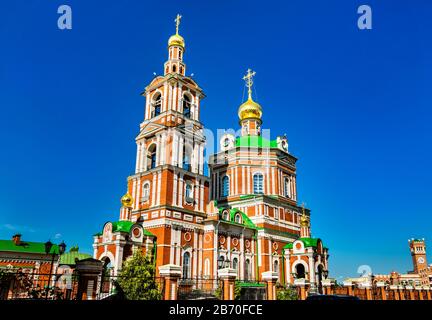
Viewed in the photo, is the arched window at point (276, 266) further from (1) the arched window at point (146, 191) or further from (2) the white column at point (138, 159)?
(2) the white column at point (138, 159)

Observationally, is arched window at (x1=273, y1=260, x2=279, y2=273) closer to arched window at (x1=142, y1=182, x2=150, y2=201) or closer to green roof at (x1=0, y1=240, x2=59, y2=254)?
arched window at (x1=142, y1=182, x2=150, y2=201)

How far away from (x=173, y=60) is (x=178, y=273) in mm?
22195

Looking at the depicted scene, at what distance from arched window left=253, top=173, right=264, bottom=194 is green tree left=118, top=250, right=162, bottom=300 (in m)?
15.7

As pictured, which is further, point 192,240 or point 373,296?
point 192,240

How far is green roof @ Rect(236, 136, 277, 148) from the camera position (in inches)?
1518

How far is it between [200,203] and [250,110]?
15.6m

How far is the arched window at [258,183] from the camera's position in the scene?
1451 inches

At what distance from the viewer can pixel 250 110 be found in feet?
135

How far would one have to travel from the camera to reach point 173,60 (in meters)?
32.6

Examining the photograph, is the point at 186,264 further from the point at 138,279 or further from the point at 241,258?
the point at 138,279

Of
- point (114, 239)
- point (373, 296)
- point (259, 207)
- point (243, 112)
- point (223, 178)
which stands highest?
point (243, 112)

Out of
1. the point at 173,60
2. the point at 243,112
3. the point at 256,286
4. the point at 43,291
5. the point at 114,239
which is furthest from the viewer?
the point at 243,112

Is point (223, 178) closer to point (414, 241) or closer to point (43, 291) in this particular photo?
point (43, 291)
